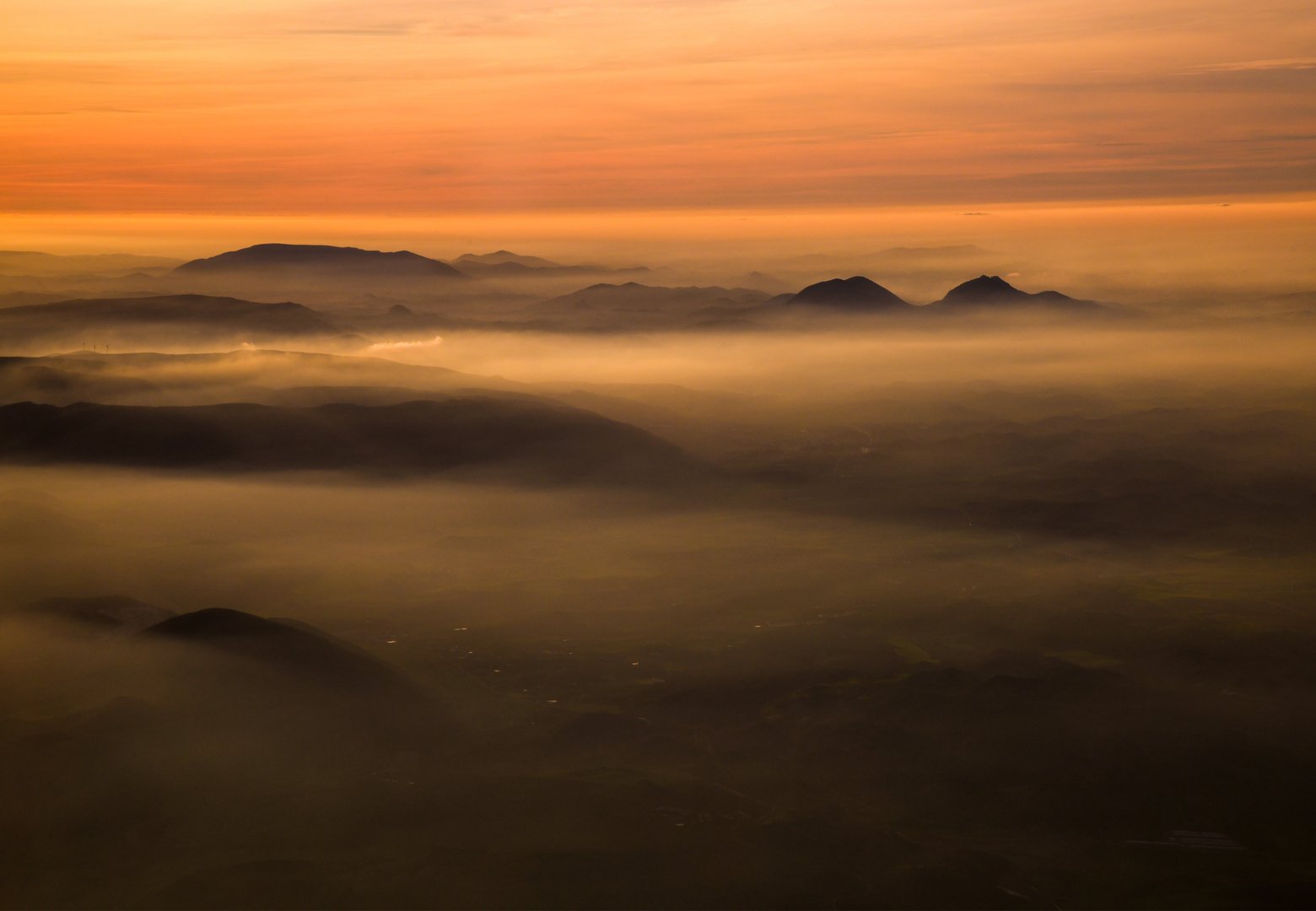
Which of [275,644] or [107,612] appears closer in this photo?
[275,644]

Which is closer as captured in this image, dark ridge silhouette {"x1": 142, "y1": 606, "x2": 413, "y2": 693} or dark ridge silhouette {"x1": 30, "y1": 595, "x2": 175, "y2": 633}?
dark ridge silhouette {"x1": 142, "y1": 606, "x2": 413, "y2": 693}

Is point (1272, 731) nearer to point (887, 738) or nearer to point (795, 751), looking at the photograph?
point (887, 738)

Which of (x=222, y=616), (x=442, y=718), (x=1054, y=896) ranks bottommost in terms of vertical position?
(x=1054, y=896)

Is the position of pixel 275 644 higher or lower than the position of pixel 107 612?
lower

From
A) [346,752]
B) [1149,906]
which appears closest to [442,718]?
[346,752]

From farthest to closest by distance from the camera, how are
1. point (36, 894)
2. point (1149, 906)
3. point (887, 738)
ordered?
1. point (887, 738)
2. point (1149, 906)
3. point (36, 894)

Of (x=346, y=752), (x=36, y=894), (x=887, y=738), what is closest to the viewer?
(x=36, y=894)

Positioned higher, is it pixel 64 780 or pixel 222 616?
pixel 222 616

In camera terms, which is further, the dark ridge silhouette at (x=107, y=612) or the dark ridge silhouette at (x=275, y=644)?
the dark ridge silhouette at (x=107, y=612)
